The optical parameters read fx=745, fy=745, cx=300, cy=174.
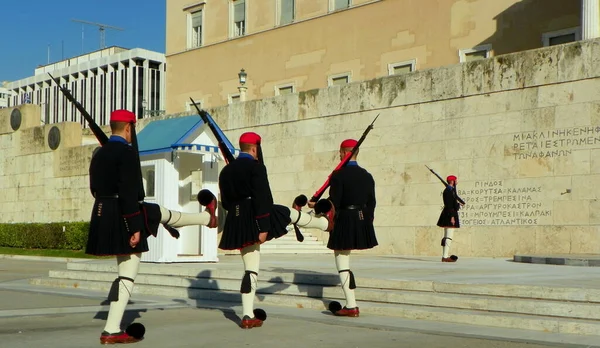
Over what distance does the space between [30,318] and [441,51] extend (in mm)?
23615

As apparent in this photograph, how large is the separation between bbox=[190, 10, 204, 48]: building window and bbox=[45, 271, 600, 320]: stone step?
29172 mm

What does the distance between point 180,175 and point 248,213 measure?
9.35m

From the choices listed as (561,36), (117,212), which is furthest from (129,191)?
(561,36)

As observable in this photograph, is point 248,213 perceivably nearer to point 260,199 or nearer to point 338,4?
point 260,199

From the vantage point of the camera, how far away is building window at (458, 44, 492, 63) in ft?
94.3

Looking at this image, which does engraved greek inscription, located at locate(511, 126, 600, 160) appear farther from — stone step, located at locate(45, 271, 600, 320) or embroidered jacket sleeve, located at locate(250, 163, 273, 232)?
embroidered jacket sleeve, located at locate(250, 163, 273, 232)

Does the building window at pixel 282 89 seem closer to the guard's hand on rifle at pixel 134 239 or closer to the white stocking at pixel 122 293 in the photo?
the white stocking at pixel 122 293

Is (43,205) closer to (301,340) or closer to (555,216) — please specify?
(555,216)

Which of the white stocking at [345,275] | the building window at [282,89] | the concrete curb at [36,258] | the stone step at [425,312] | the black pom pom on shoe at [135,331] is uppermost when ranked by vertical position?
the building window at [282,89]

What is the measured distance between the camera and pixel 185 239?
1769cm

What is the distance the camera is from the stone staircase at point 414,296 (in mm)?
8828

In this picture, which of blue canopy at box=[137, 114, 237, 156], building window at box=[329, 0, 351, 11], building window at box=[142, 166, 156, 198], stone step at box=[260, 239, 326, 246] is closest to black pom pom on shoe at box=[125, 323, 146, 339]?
blue canopy at box=[137, 114, 237, 156]

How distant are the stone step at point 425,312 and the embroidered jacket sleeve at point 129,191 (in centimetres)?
378

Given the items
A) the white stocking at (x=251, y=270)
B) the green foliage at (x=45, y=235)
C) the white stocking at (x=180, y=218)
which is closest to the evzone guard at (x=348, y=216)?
the white stocking at (x=251, y=270)
